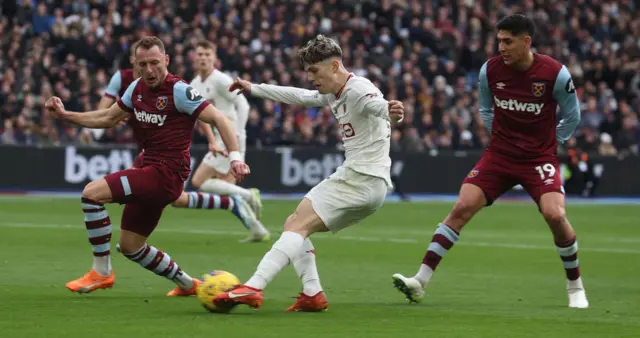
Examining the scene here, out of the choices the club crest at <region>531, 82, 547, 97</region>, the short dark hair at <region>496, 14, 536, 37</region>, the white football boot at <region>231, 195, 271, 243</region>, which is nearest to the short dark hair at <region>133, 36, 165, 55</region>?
the short dark hair at <region>496, 14, 536, 37</region>

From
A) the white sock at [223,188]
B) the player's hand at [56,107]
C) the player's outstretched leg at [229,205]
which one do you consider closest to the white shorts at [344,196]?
the player's hand at [56,107]

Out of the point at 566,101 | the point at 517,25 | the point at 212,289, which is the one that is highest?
the point at 517,25

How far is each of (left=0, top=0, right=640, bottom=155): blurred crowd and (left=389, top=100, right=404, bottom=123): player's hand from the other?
19.7 metres

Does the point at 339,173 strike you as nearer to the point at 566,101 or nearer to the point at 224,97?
the point at 566,101

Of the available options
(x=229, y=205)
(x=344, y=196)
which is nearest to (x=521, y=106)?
(x=344, y=196)

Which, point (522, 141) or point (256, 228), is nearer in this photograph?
point (522, 141)

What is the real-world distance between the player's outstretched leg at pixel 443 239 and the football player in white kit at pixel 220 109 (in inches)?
238

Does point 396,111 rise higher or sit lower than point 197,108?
higher

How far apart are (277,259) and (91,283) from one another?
6.75ft

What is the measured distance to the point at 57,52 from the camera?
29.7 meters

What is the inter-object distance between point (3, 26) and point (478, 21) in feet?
45.0

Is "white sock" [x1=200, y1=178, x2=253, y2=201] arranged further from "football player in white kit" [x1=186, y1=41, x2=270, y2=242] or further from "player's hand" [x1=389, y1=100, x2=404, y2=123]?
"player's hand" [x1=389, y1=100, x2=404, y2=123]

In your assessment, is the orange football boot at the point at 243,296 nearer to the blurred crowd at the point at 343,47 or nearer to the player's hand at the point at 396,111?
the player's hand at the point at 396,111

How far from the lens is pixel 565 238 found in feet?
32.8
